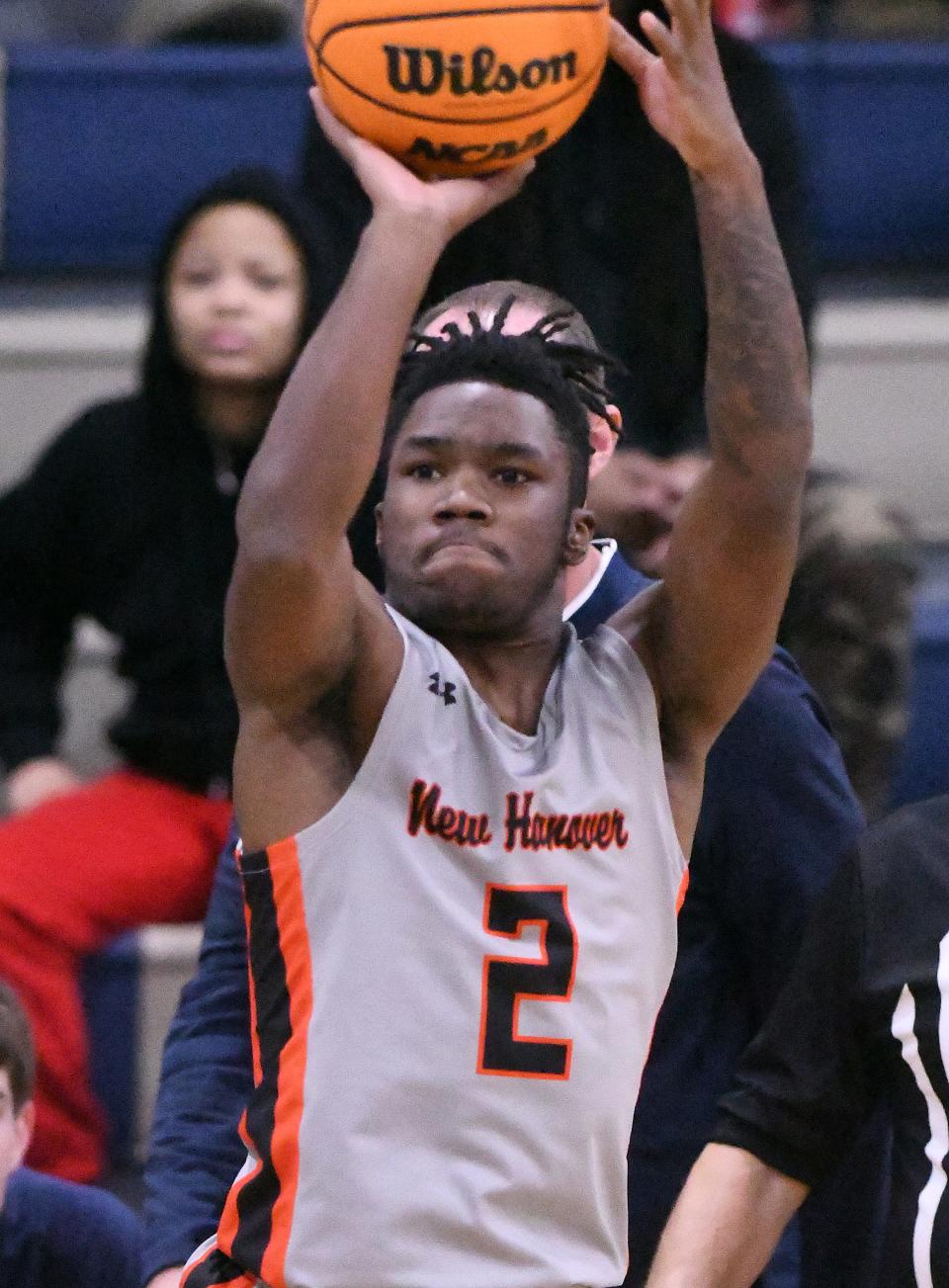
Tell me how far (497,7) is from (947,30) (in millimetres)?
4217

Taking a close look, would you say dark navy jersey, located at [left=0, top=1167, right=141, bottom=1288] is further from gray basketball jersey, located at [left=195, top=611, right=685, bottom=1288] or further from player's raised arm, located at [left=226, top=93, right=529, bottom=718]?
player's raised arm, located at [left=226, top=93, right=529, bottom=718]

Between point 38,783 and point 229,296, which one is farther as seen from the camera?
point 38,783

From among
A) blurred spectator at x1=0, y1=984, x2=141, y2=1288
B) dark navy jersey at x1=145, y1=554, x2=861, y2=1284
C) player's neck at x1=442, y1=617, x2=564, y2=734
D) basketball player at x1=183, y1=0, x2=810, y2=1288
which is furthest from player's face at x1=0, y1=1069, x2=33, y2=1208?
player's neck at x1=442, y1=617, x2=564, y2=734

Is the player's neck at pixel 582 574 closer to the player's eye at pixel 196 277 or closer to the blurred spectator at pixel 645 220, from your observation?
the blurred spectator at pixel 645 220

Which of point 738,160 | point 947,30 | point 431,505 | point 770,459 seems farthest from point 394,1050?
point 947,30

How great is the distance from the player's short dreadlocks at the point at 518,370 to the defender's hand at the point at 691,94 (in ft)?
0.67

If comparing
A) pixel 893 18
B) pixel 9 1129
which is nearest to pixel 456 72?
pixel 9 1129

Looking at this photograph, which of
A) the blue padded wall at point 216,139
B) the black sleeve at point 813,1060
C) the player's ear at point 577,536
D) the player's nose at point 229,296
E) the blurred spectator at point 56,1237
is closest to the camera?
the player's ear at point 577,536

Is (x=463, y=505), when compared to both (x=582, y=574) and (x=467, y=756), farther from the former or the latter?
(x=582, y=574)

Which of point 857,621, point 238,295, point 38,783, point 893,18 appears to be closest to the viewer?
point 857,621

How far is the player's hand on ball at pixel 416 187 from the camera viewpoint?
6.03 ft

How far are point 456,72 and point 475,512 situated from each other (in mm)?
352

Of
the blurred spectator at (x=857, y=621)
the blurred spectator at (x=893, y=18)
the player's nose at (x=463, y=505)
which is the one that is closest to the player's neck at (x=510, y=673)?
the player's nose at (x=463, y=505)

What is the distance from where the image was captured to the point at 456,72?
1.92 meters
